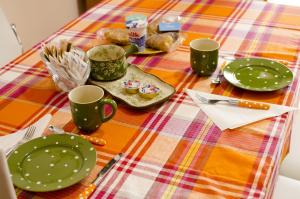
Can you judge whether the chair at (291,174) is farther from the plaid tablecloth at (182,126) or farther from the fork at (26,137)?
the fork at (26,137)

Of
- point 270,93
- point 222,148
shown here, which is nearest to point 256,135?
point 222,148

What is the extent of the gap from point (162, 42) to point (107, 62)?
278mm

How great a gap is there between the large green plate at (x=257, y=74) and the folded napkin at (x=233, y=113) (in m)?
0.09

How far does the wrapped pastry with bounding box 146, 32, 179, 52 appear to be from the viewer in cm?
145

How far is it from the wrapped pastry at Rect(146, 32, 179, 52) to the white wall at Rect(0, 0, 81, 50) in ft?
4.34

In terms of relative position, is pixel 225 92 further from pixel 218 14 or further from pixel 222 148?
pixel 218 14

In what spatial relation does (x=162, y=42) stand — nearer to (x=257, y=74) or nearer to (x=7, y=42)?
(x=257, y=74)

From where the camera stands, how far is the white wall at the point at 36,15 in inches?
101

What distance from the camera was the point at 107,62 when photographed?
1240 mm

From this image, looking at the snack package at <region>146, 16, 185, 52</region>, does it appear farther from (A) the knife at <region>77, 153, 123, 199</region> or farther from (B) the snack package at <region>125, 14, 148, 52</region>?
(A) the knife at <region>77, 153, 123, 199</region>

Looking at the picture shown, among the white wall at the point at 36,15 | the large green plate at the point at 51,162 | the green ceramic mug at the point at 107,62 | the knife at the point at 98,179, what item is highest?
the green ceramic mug at the point at 107,62

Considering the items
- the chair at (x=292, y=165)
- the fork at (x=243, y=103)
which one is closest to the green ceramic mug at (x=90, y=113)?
the fork at (x=243, y=103)

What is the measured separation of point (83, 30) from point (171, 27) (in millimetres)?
348

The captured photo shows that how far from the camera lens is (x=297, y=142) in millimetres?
1546
